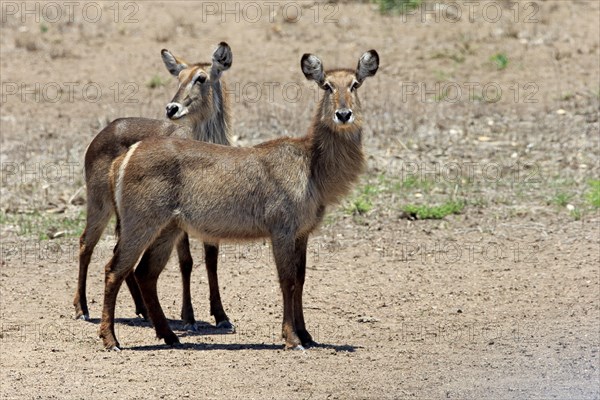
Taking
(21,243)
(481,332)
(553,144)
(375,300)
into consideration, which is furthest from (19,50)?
(481,332)

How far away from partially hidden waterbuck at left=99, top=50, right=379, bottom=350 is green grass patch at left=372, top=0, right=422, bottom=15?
10494 millimetres

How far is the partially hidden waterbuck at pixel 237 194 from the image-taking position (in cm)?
864

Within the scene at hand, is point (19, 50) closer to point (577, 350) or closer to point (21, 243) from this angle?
Answer: point (21, 243)

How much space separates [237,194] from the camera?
8734 mm

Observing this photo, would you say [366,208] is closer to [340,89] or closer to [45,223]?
[45,223]

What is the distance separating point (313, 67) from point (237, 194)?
1.21m

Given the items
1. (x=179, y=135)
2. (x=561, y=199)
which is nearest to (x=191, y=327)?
(x=179, y=135)

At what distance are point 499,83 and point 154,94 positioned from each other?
200 inches

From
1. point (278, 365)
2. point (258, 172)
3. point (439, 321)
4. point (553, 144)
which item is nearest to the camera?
point (278, 365)

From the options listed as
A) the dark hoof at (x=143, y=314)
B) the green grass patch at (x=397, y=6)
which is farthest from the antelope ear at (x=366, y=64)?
the green grass patch at (x=397, y=6)

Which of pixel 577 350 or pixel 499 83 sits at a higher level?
pixel 499 83

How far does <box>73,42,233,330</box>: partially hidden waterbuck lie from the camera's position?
9.62 m

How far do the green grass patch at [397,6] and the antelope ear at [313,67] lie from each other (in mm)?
10483

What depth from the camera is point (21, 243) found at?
38.9 feet
